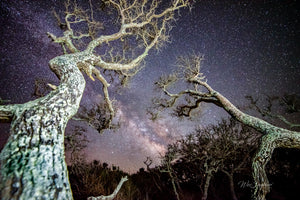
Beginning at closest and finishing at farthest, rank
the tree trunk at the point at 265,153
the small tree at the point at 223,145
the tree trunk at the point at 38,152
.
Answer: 1. the tree trunk at the point at 38,152
2. the tree trunk at the point at 265,153
3. the small tree at the point at 223,145

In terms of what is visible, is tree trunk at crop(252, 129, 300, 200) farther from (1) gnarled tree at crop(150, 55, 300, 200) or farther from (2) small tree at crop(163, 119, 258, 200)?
(2) small tree at crop(163, 119, 258, 200)

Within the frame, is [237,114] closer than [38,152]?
No

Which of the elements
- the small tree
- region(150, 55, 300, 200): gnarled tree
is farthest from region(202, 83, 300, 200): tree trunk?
the small tree

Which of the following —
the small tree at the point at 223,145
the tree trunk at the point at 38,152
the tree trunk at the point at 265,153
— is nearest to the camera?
the tree trunk at the point at 38,152

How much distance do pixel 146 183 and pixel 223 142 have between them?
6.32 metres

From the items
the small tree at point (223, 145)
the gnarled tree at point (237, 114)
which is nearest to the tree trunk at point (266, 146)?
the gnarled tree at point (237, 114)

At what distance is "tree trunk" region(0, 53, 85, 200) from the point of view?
122cm

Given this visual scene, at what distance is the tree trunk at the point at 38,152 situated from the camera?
4.01 ft

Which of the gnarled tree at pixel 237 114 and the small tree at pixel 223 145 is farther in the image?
the small tree at pixel 223 145

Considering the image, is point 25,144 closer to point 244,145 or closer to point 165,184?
point 244,145

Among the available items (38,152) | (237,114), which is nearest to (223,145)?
(237,114)

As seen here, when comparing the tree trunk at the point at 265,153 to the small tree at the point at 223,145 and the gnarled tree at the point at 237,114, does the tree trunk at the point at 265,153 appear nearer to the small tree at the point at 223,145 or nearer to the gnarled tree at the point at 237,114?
the gnarled tree at the point at 237,114

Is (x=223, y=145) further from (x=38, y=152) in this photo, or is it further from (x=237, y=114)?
(x=38, y=152)

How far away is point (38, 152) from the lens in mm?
1473
